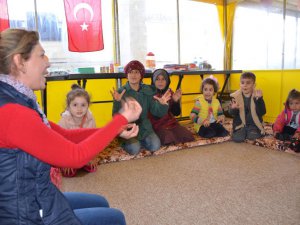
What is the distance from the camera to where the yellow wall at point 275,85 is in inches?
180

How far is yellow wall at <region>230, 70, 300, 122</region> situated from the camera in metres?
4.58

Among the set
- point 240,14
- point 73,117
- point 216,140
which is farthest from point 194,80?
point 73,117

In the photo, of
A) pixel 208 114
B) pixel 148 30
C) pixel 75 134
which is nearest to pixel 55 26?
pixel 148 30

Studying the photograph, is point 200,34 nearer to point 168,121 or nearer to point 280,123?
point 168,121

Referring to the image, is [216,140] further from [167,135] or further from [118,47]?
[118,47]

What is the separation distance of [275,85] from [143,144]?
2821 millimetres

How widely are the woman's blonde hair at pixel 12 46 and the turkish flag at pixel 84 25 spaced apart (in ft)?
10.6

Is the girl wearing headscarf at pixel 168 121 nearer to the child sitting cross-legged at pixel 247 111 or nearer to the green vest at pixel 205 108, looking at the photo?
the green vest at pixel 205 108

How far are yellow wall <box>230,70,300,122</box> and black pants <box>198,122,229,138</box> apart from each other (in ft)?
5.14

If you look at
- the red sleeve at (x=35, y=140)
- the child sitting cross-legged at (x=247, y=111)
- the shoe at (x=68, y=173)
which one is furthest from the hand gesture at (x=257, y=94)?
the red sleeve at (x=35, y=140)

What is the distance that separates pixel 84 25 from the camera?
4.00m

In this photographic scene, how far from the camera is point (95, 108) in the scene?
4461 mm

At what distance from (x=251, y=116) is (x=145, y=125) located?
58.4 inches

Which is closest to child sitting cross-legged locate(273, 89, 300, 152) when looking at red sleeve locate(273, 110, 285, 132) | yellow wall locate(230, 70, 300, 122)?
red sleeve locate(273, 110, 285, 132)
